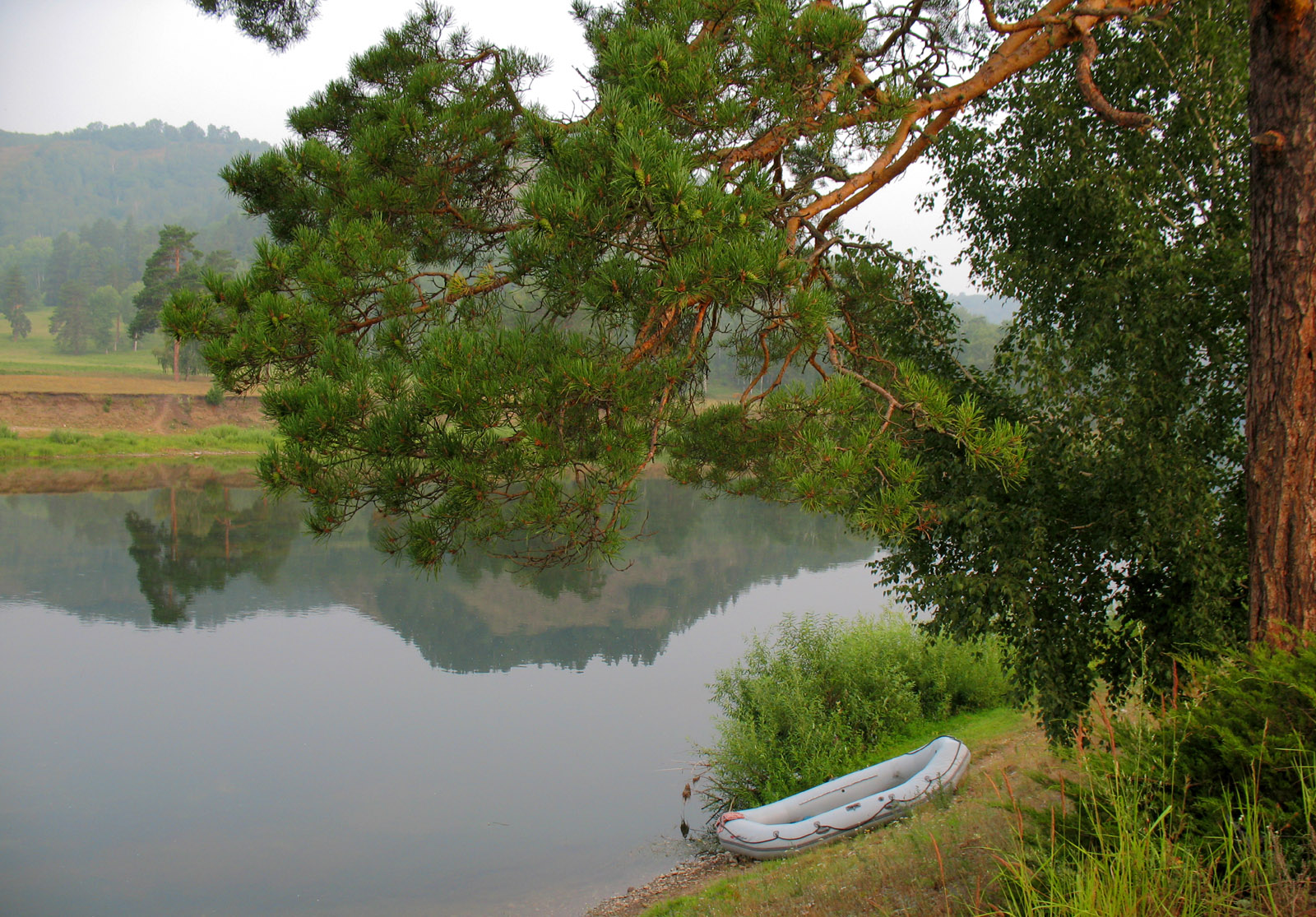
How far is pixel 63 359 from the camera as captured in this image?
48.8 metres

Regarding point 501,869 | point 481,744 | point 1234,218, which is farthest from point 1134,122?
point 481,744

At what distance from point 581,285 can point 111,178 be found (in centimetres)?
14899

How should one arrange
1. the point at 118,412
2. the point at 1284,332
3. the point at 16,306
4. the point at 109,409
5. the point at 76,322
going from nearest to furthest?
the point at 1284,332, the point at 109,409, the point at 118,412, the point at 76,322, the point at 16,306

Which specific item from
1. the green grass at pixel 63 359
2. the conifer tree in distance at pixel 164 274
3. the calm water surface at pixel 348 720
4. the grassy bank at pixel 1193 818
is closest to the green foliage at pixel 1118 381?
the grassy bank at pixel 1193 818

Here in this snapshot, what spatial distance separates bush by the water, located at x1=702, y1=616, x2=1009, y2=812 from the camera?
7.97 meters

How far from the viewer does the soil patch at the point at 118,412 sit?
3072 cm

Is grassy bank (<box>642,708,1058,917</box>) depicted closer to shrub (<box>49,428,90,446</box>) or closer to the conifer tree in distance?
shrub (<box>49,428,90,446</box>)

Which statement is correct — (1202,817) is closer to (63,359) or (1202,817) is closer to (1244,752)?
(1244,752)

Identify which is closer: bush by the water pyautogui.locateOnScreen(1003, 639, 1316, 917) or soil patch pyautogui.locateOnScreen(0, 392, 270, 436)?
bush by the water pyautogui.locateOnScreen(1003, 639, 1316, 917)

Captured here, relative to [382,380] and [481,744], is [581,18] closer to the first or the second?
[382,380]

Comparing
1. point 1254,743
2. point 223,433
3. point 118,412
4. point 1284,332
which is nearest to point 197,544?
point 223,433

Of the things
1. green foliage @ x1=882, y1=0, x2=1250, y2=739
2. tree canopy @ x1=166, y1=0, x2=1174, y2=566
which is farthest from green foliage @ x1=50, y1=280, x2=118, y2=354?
green foliage @ x1=882, y1=0, x2=1250, y2=739

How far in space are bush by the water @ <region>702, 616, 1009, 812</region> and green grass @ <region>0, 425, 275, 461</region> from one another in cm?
2367

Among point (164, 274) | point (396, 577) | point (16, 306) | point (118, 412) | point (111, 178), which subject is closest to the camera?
point (396, 577)
